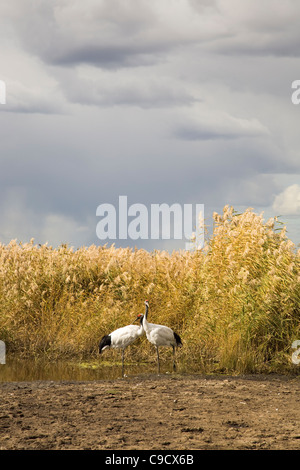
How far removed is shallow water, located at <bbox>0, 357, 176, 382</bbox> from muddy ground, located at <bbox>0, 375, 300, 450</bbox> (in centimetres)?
131

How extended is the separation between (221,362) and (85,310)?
3.91m

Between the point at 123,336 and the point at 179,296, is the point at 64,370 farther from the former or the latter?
the point at 179,296

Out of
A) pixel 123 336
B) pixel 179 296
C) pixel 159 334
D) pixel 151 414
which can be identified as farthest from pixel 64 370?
pixel 151 414

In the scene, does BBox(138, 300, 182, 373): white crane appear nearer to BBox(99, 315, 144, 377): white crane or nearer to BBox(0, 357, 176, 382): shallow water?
BBox(99, 315, 144, 377): white crane

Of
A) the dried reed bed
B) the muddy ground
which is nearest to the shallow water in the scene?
the dried reed bed

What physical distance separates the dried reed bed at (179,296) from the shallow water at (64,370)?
446 millimetres

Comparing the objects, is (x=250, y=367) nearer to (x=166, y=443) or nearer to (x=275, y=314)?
(x=275, y=314)

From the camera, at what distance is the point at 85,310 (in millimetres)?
13266

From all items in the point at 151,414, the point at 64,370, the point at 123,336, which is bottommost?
the point at 151,414

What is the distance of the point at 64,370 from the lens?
11.3 metres

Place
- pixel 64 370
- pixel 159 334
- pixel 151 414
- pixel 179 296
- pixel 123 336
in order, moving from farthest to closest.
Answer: pixel 179 296, pixel 64 370, pixel 123 336, pixel 159 334, pixel 151 414

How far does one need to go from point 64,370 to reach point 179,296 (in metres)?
2.73
